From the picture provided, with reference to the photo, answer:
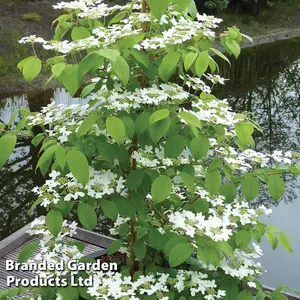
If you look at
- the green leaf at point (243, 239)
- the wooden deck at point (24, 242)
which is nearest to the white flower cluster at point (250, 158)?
A: the green leaf at point (243, 239)

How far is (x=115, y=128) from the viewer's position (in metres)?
1.27

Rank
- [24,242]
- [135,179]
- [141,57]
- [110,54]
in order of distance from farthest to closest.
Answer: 1. [24,242]
2. [135,179]
3. [141,57]
4. [110,54]

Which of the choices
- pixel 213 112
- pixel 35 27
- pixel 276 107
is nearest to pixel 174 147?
pixel 213 112

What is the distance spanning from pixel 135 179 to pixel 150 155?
0.10 m

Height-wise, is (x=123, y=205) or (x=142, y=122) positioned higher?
(x=142, y=122)

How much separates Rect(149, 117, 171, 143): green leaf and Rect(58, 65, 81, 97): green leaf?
0.79ft

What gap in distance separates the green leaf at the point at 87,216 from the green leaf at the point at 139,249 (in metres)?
0.33

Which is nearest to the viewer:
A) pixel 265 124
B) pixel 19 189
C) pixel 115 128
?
pixel 115 128

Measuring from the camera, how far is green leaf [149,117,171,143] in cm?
126

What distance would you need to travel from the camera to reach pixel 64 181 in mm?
1473

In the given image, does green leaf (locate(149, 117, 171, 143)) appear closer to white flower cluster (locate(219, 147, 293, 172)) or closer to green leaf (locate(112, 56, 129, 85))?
green leaf (locate(112, 56, 129, 85))

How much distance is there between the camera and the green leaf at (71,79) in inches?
49.3

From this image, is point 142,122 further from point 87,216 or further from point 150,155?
point 87,216

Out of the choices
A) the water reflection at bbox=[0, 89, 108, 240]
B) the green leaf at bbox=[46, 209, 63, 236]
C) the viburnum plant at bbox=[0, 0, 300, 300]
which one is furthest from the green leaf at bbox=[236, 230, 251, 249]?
the water reflection at bbox=[0, 89, 108, 240]
